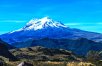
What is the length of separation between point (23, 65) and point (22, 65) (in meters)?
0.38

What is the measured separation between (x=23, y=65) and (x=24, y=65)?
380mm

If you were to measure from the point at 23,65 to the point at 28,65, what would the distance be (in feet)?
8.37

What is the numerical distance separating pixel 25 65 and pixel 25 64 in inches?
59.9

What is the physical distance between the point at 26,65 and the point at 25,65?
1.17 m

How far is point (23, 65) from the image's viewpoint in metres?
130

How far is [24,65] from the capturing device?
130 m

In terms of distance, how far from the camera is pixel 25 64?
428 ft

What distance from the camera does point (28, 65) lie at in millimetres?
132250

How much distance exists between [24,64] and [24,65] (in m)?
1.04

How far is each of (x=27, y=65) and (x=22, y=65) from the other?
209cm

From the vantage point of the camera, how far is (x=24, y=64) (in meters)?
132

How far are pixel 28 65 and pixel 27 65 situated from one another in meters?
0.93

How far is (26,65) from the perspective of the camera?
130125 mm
